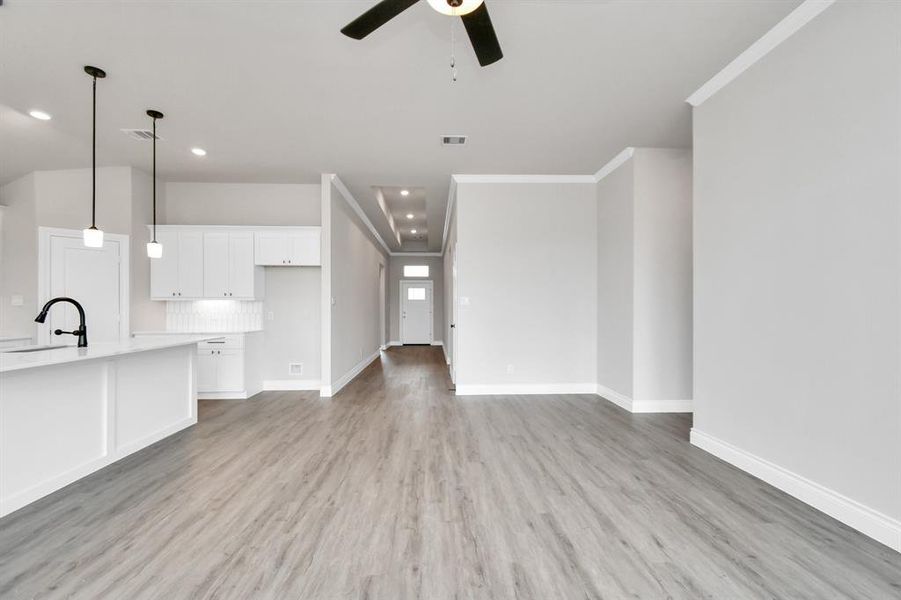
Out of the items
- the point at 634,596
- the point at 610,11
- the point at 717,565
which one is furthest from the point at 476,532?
the point at 610,11

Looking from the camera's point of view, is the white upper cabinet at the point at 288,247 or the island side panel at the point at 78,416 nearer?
the island side panel at the point at 78,416

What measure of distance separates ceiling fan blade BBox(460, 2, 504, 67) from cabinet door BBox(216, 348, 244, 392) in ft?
14.2

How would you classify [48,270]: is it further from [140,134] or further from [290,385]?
[290,385]

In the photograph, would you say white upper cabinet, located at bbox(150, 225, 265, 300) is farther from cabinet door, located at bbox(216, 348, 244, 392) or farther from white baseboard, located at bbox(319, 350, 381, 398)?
white baseboard, located at bbox(319, 350, 381, 398)

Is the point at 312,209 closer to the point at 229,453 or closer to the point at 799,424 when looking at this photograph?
the point at 229,453

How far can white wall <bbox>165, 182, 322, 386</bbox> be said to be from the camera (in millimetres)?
5047

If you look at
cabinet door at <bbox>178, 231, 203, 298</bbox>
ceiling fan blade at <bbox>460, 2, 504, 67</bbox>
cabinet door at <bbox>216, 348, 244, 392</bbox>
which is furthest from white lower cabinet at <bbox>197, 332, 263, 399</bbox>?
ceiling fan blade at <bbox>460, 2, 504, 67</bbox>

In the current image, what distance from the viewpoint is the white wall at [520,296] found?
485 centimetres

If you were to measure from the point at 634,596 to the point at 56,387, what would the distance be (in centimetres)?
337

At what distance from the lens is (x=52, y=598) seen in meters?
1.46

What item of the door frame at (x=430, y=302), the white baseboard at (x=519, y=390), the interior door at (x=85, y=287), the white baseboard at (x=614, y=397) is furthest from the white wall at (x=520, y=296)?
the door frame at (x=430, y=302)

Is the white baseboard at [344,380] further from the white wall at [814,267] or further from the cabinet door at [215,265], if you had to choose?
the white wall at [814,267]

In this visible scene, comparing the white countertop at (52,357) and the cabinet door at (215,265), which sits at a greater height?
the cabinet door at (215,265)

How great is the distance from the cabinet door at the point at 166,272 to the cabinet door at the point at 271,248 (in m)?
1.00
